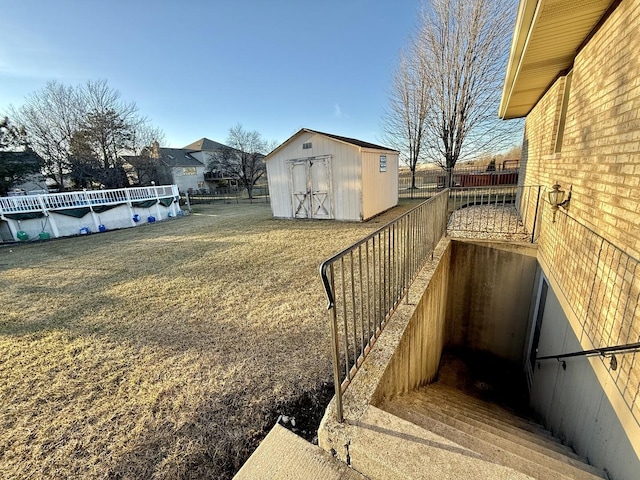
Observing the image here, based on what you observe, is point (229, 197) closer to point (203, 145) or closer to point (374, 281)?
point (203, 145)

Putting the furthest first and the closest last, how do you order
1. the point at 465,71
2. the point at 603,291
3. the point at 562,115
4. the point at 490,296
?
the point at 465,71
the point at 490,296
the point at 562,115
the point at 603,291

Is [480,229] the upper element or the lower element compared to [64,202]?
lower

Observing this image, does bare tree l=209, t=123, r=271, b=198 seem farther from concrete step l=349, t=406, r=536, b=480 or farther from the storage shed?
concrete step l=349, t=406, r=536, b=480

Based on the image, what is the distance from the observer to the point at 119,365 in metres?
2.57

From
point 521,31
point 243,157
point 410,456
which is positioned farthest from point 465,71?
point 243,157

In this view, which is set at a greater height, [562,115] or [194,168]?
[194,168]

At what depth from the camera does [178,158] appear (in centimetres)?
3070

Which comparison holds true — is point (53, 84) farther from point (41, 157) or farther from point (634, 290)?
point (634, 290)

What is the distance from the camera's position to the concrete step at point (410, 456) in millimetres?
1157

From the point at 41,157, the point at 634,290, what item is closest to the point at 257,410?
the point at 634,290

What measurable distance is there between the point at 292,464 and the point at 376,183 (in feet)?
33.6

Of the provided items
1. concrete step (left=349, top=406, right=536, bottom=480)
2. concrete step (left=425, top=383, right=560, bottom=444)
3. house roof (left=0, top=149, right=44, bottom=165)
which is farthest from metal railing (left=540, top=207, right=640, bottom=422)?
house roof (left=0, top=149, right=44, bottom=165)

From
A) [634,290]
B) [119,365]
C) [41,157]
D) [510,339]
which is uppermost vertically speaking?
[41,157]

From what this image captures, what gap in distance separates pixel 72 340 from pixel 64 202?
1045 centimetres
